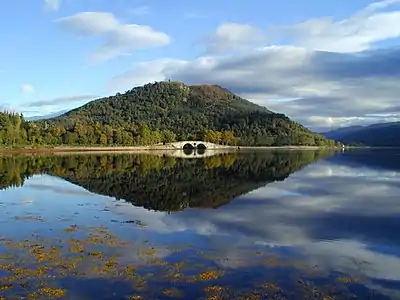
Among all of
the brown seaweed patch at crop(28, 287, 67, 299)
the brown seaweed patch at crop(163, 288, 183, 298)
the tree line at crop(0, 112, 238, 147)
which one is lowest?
the brown seaweed patch at crop(163, 288, 183, 298)

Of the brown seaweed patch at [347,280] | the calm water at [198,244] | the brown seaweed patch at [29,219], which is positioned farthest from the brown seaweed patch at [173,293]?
the brown seaweed patch at [29,219]

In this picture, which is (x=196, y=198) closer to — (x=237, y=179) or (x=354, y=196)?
(x=354, y=196)

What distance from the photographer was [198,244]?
84.6 feet

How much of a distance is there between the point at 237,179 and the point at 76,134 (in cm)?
12700


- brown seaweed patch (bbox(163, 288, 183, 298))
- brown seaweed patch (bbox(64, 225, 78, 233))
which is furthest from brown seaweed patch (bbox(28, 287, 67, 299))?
brown seaweed patch (bbox(64, 225, 78, 233))

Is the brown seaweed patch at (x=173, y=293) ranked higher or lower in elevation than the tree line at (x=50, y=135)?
lower

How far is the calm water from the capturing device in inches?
714

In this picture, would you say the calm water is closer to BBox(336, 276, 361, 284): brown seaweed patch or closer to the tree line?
BBox(336, 276, 361, 284): brown seaweed patch

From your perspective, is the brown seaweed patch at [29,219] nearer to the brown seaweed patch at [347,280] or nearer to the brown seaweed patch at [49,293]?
the brown seaweed patch at [49,293]

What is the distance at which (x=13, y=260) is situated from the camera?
2150 centimetres

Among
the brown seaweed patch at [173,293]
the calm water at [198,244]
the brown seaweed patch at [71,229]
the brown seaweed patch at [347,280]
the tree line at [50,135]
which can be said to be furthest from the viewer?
the tree line at [50,135]

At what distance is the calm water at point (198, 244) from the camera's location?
18.1 meters

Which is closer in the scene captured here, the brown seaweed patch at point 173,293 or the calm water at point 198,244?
the brown seaweed patch at point 173,293

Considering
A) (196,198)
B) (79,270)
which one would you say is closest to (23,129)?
(196,198)
